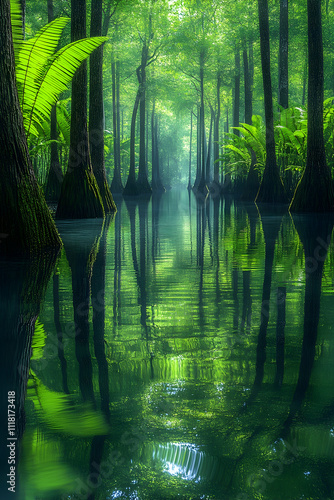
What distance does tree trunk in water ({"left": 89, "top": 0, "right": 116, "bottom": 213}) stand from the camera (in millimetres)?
13711

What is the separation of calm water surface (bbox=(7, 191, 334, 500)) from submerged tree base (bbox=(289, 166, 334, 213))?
25.6 feet

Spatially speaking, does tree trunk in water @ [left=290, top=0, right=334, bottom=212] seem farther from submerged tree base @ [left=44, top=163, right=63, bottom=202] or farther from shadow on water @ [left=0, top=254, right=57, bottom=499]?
submerged tree base @ [left=44, top=163, right=63, bottom=202]

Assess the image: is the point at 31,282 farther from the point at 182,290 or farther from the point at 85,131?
the point at 85,131

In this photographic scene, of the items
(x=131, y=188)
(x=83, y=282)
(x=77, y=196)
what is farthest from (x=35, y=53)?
(x=131, y=188)

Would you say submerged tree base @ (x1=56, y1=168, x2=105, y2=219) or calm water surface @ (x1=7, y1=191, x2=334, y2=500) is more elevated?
submerged tree base @ (x1=56, y1=168, x2=105, y2=219)

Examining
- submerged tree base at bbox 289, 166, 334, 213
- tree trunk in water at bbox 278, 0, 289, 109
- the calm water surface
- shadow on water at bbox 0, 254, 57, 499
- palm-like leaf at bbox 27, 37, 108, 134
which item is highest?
tree trunk in water at bbox 278, 0, 289, 109

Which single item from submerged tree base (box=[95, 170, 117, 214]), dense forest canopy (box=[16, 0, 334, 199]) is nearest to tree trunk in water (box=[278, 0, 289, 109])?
dense forest canopy (box=[16, 0, 334, 199])

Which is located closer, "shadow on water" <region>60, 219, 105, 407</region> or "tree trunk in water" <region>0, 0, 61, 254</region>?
"shadow on water" <region>60, 219, 105, 407</region>

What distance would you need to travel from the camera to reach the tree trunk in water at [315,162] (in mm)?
12203

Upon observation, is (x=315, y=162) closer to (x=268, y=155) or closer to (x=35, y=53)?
(x=268, y=155)

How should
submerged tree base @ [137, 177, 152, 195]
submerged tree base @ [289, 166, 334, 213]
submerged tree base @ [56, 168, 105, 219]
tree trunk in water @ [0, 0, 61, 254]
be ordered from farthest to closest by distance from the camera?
1. submerged tree base @ [137, 177, 152, 195]
2. submerged tree base @ [289, 166, 334, 213]
3. submerged tree base @ [56, 168, 105, 219]
4. tree trunk in water @ [0, 0, 61, 254]

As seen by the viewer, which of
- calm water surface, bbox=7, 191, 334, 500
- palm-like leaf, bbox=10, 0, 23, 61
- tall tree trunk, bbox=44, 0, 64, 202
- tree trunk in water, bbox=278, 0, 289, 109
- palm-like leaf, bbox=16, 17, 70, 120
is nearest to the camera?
calm water surface, bbox=7, 191, 334, 500

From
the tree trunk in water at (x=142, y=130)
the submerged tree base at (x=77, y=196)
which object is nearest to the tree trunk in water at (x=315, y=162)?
the submerged tree base at (x=77, y=196)

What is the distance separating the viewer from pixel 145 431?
1.76m
